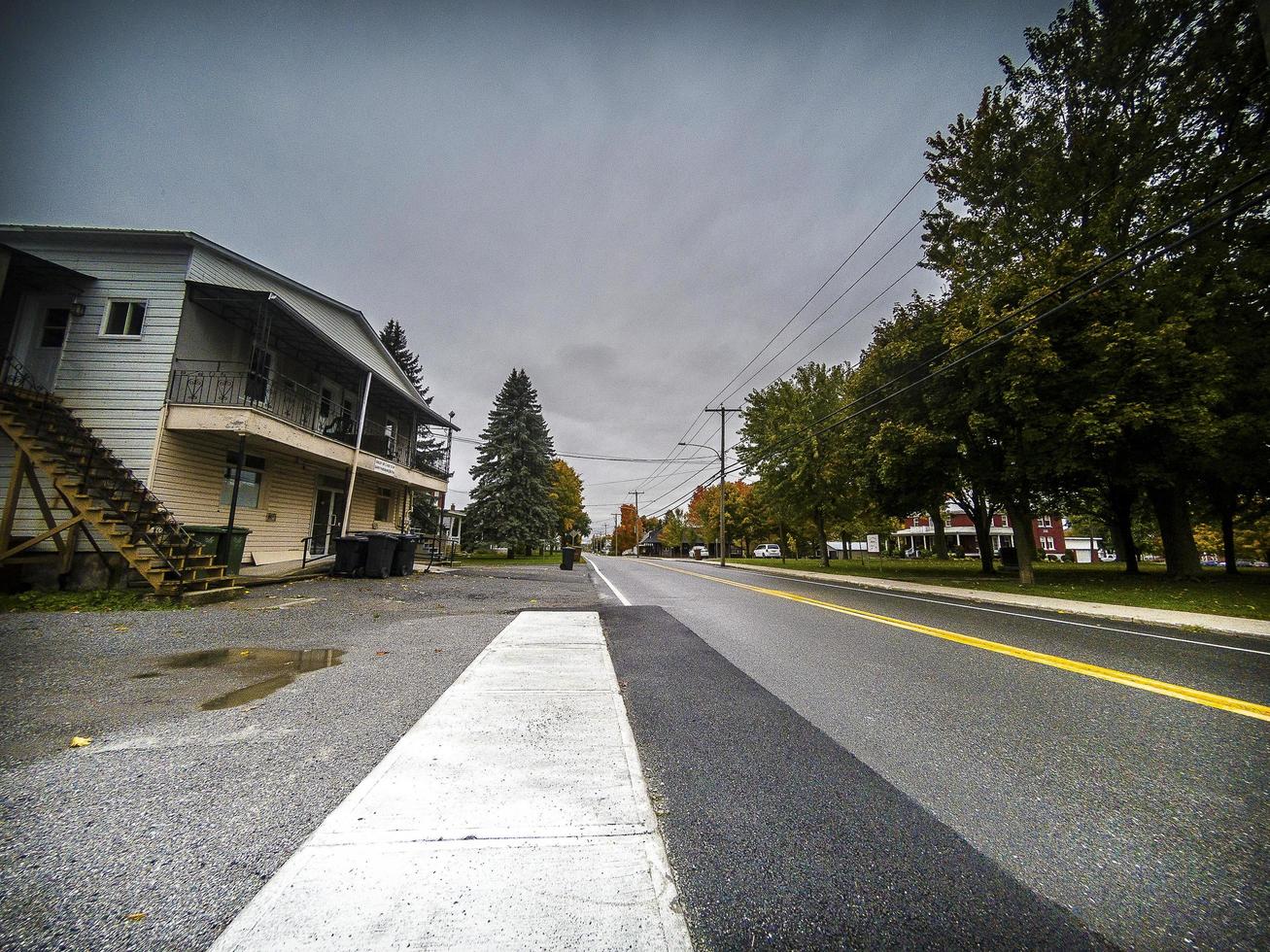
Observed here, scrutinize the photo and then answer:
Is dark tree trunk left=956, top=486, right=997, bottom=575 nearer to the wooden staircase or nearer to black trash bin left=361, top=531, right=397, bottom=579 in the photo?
black trash bin left=361, top=531, right=397, bottom=579

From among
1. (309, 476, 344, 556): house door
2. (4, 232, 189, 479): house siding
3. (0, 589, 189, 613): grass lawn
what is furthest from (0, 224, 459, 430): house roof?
(0, 589, 189, 613): grass lawn

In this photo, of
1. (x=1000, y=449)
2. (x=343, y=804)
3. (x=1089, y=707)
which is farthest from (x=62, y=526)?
(x=1000, y=449)

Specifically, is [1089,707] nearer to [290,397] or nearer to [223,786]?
[223,786]

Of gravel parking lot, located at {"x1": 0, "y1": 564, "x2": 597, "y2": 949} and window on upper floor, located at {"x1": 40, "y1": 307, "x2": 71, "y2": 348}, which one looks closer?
gravel parking lot, located at {"x1": 0, "y1": 564, "x2": 597, "y2": 949}

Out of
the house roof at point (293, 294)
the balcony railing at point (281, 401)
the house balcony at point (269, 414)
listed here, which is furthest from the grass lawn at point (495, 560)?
the house roof at point (293, 294)

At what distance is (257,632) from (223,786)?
14.9 feet

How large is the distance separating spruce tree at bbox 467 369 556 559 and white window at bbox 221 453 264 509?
588 inches

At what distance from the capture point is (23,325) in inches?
434

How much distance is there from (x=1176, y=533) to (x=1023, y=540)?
6.48m

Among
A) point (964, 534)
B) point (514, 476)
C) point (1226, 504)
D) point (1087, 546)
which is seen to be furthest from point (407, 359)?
point (1087, 546)

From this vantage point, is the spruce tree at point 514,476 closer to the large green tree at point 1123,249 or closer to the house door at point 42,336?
the house door at point 42,336

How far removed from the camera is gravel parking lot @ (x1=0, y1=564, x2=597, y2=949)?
1542 millimetres

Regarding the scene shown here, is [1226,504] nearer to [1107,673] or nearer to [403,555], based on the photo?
[1107,673]

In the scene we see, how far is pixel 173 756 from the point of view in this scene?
2615 mm
